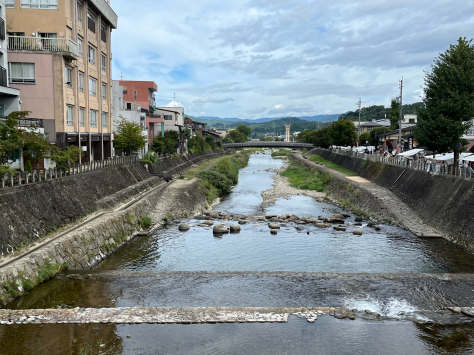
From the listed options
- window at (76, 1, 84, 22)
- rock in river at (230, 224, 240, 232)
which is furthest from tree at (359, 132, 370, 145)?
window at (76, 1, 84, 22)

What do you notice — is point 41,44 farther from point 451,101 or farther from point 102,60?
point 451,101

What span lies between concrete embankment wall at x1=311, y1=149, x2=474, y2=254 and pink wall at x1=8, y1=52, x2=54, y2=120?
1167 inches

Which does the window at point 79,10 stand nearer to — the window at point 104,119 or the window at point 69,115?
the window at point 69,115

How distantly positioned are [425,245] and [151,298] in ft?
58.3

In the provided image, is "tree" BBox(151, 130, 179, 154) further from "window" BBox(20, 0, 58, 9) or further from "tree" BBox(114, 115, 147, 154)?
"window" BBox(20, 0, 58, 9)

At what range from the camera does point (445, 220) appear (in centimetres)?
2702

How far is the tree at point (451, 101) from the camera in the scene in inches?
1199

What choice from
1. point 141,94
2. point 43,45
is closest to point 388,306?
point 43,45

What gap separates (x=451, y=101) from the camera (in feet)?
100

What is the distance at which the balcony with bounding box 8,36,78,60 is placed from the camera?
97.8 feet

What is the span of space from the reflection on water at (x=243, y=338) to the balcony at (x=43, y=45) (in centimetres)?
2309

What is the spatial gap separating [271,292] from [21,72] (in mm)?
25026

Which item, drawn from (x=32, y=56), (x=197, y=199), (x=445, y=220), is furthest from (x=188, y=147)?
(x=445, y=220)

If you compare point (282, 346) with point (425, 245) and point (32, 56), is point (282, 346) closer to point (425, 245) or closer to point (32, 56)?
point (425, 245)
